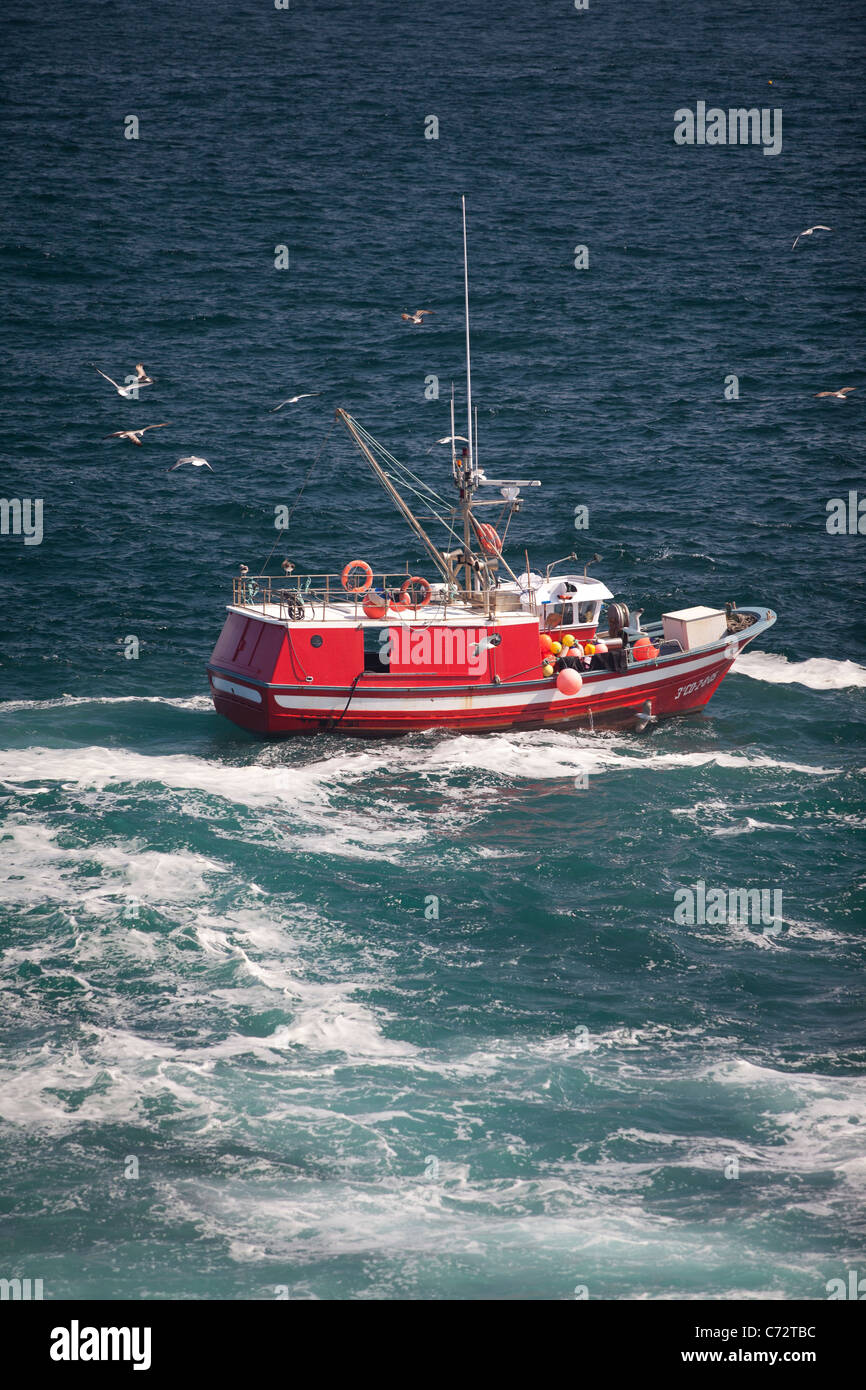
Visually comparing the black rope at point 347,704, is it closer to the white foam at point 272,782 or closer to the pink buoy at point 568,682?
the white foam at point 272,782

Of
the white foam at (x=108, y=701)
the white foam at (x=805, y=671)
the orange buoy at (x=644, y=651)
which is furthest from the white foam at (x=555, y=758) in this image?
the white foam at (x=108, y=701)

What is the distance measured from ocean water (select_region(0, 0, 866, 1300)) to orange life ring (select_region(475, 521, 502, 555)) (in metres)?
5.39

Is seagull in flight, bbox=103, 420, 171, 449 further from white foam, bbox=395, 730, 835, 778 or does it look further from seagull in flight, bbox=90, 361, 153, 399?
white foam, bbox=395, 730, 835, 778

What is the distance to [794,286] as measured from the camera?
229 ft

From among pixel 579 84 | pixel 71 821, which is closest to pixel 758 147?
pixel 579 84

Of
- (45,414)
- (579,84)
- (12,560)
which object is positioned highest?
(579,84)

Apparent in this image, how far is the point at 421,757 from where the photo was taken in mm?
35969

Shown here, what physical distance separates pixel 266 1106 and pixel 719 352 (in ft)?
161

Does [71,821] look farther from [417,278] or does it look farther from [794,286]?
[794,286]

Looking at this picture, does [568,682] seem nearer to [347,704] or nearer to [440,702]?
[440,702]

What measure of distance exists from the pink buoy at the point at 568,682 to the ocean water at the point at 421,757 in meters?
1.51

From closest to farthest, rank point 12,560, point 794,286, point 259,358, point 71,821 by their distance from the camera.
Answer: point 71,821 < point 12,560 < point 259,358 < point 794,286

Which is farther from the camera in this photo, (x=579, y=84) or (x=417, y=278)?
(x=579, y=84)

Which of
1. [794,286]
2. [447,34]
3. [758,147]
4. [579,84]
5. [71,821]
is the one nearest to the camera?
[71,821]
